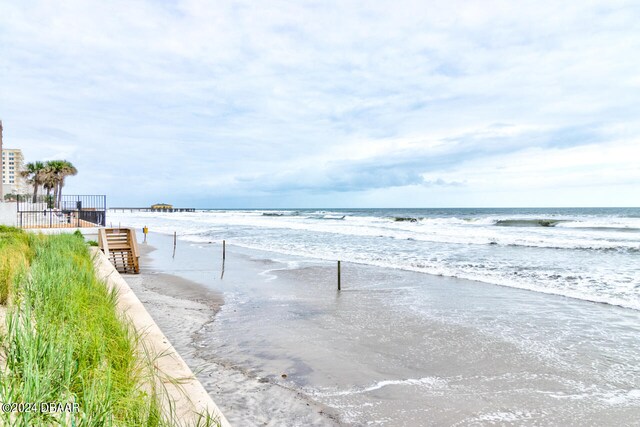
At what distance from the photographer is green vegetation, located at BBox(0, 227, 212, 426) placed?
2854 mm

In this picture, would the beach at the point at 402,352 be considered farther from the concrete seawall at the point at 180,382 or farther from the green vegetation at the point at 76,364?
the green vegetation at the point at 76,364

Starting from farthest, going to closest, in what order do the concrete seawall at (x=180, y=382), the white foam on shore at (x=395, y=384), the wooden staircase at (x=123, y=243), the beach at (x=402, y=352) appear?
the wooden staircase at (x=123, y=243) → the white foam on shore at (x=395, y=384) → the beach at (x=402, y=352) → the concrete seawall at (x=180, y=382)

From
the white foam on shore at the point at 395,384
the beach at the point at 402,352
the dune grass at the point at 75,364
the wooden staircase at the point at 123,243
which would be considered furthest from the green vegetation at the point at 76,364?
the wooden staircase at the point at 123,243

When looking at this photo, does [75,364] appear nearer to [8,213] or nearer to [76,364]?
[76,364]

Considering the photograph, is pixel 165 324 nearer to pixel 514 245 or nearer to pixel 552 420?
pixel 552 420

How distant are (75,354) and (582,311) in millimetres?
11616

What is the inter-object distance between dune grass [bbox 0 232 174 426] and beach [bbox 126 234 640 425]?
5.48ft

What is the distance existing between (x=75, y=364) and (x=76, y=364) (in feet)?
0.20

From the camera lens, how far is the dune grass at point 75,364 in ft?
9.36

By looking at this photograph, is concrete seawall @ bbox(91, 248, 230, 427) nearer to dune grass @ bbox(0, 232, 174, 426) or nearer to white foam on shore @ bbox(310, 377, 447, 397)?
dune grass @ bbox(0, 232, 174, 426)

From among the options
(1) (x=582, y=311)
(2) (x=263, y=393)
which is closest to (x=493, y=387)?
(2) (x=263, y=393)

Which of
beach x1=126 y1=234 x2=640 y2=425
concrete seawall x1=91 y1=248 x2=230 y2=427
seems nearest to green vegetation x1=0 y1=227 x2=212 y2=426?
concrete seawall x1=91 y1=248 x2=230 y2=427

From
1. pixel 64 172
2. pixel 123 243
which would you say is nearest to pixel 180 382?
pixel 123 243

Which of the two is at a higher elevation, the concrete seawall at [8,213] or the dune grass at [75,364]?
the concrete seawall at [8,213]
